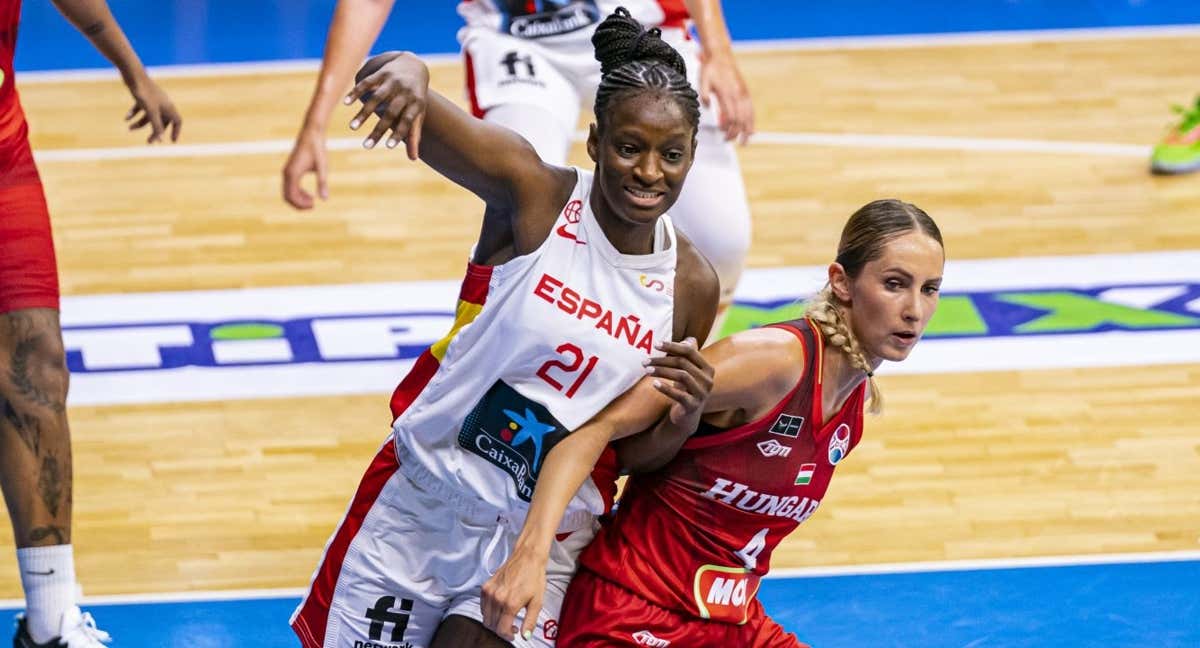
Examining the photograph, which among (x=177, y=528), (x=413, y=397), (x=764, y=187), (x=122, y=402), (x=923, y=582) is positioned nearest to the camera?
(x=413, y=397)

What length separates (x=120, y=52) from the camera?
4875mm

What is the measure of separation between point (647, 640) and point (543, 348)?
66 cm

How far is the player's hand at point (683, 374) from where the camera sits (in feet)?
10.8

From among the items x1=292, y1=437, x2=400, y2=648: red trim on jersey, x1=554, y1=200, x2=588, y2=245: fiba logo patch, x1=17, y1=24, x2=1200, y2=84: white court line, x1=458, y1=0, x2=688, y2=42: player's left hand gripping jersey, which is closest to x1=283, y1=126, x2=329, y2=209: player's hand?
x1=554, y1=200, x2=588, y2=245: fiba logo patch

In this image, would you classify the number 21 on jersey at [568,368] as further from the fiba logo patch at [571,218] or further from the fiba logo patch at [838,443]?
the fiba logo patch at [838,443]

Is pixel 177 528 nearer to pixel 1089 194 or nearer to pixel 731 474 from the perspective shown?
pixel 731 474

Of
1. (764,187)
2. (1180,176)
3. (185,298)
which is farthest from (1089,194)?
(185,298)

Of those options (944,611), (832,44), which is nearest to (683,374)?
(944,611)

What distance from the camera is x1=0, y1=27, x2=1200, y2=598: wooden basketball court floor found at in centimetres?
545

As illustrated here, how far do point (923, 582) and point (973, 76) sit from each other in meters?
5.04

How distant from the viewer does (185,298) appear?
7.04 meters

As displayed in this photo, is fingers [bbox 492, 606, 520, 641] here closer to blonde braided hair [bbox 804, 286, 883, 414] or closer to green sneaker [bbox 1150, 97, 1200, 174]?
blonde braided hair [bbox 804, 286, 883, 414]

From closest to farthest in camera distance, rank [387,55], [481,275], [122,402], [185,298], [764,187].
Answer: [387,55] → [481,275] → [122,402] → [185,298] → [764,187]

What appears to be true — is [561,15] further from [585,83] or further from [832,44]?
[832,44]
